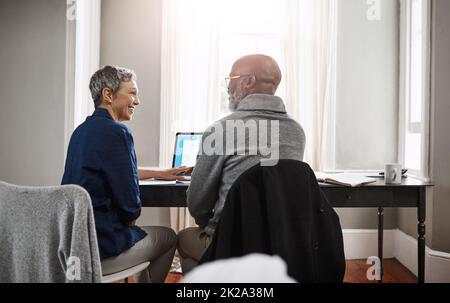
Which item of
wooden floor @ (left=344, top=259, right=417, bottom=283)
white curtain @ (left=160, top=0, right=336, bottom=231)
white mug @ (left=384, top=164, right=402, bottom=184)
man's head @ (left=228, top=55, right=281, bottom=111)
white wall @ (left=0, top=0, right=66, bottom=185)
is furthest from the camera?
white curtain @ (left=160, top=0, right=336, bottom=231)

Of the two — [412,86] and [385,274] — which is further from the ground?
[412,86]

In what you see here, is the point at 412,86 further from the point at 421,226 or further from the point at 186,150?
the point at 186,150

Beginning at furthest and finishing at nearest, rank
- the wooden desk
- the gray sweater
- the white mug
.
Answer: the white mug, the wooden desk, the gray sweater

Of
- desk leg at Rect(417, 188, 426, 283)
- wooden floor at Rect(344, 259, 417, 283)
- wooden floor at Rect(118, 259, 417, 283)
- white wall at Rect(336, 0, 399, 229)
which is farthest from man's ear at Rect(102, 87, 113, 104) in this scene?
white wall at Rect(336, 0, 399, 229)

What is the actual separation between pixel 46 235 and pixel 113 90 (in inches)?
30.9

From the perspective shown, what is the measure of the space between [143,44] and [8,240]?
2406 millimetres

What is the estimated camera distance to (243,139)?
56.1 inches

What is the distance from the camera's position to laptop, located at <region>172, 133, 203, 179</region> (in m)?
2.62

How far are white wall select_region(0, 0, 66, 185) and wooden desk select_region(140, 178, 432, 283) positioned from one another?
867 millimetres

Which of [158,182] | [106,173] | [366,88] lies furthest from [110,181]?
[366,88]

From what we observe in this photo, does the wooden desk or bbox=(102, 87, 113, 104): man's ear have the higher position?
bbox=(102, 87, 113, 104): man's ear

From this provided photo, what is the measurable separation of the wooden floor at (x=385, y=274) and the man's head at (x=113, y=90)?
1387 mm

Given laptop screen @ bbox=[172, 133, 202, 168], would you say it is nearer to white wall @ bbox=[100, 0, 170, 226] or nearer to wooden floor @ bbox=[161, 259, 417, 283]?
white wall @ bbox=[100, 0, 170, 226]
